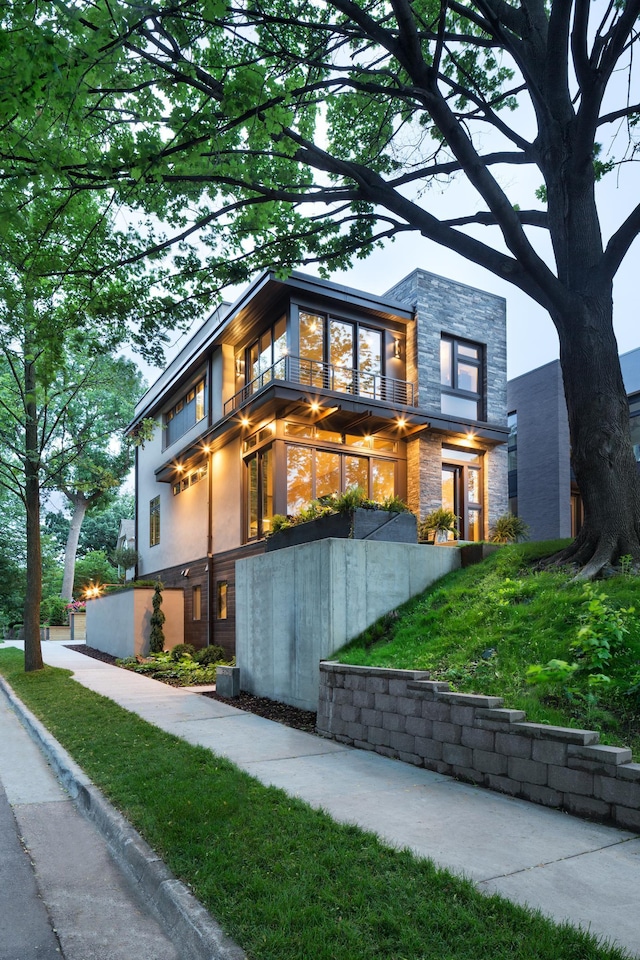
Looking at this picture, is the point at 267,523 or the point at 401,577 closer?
the point at 401,577

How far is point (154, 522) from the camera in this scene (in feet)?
89.5

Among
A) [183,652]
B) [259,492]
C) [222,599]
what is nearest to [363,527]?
[259,492]

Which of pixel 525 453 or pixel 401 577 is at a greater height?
pixel 525 453

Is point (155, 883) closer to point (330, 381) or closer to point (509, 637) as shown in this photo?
point (509, 637)

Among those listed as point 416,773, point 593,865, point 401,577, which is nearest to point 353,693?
point 416,773

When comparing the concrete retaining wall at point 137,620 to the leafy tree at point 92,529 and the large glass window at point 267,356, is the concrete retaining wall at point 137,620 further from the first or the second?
the leafy tree at point 92,529

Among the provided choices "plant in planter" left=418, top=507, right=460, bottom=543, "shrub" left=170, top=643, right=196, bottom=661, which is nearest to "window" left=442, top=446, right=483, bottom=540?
"plant in planter" left=418, top=507, right=460, bottom=543

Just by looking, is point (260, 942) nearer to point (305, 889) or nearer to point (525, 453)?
point (305, 889)

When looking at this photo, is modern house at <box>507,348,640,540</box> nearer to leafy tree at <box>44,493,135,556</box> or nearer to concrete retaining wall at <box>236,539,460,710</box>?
concrete retaining wall at <box>236,539,460,710</box>

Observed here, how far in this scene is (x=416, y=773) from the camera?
668 centimetres

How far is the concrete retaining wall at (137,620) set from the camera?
67.2ft

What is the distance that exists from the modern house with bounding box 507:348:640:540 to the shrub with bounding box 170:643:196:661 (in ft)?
41.8

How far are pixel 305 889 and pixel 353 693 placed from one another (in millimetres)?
4575

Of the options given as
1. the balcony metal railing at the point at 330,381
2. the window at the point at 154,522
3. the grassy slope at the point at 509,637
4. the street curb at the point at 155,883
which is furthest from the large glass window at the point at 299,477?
the window at the point at 154,522
